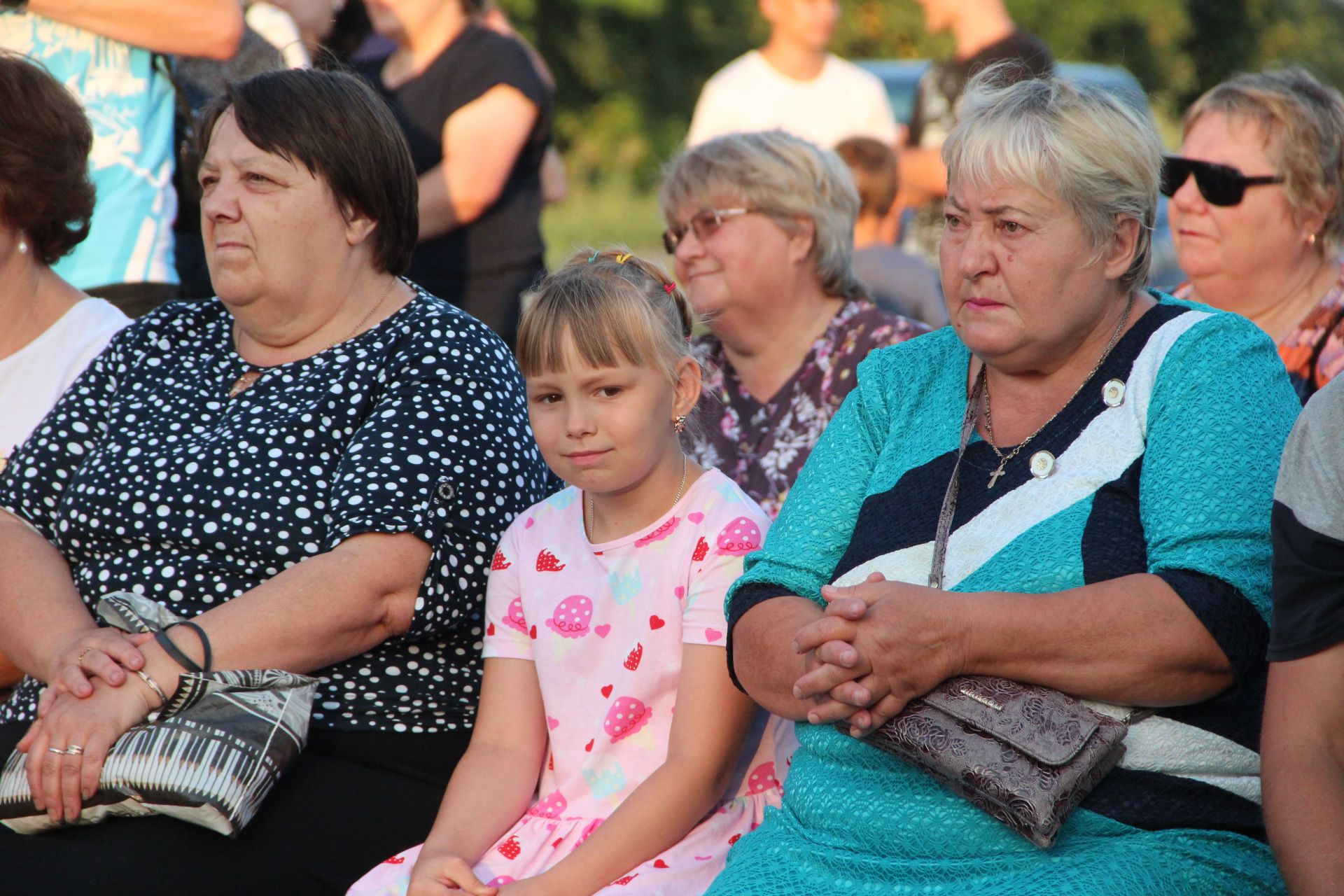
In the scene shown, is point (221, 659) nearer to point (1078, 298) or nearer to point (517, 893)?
point (517, 893)

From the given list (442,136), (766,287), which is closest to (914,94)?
(442,136)

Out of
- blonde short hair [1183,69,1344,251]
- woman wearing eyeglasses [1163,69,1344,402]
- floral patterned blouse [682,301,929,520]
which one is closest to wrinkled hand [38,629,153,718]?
floral patterned blouse [682,301,929,520]

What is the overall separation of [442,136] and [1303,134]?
2766mm

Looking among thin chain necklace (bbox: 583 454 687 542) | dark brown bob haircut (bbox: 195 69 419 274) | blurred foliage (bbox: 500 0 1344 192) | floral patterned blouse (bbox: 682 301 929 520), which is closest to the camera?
thin chain necklace (bbox: 583 454 687 542)

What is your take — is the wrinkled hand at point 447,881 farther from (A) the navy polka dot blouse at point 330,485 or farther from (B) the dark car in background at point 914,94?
(B) the dark car in background at point 914,94

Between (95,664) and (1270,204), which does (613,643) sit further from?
(1270,204)

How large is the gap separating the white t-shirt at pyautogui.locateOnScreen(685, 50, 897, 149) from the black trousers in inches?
178

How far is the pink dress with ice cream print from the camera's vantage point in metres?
2.59

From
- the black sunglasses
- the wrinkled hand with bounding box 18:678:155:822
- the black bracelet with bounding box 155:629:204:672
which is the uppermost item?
the black sunglasses

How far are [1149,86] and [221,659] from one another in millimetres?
23308

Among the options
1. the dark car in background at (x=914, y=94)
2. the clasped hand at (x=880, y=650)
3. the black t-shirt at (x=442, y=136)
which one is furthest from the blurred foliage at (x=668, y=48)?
the clasped hand at (x=880, y=650)

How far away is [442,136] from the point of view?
4.96 metres

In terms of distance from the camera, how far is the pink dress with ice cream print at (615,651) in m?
2.59

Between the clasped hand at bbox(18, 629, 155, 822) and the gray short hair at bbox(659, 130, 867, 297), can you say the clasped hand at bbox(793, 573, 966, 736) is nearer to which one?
the clasped hand at bbox(18, 629, 155, 822)
